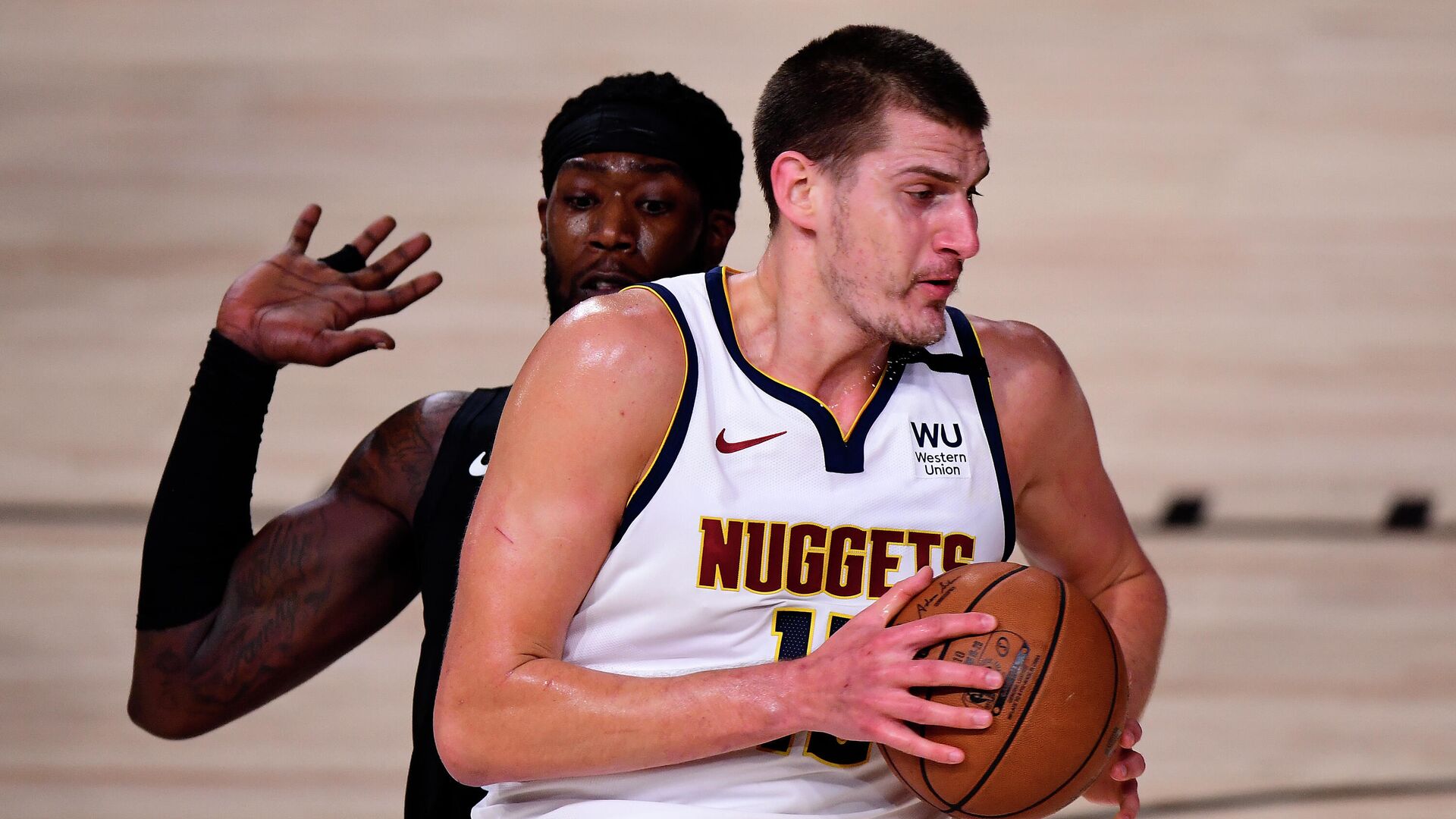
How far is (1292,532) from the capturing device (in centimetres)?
500

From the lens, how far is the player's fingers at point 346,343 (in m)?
2.61

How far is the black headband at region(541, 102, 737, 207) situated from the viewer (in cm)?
282

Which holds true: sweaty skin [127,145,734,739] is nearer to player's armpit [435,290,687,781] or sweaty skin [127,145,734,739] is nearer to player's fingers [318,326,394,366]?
player's fingers [318,326,394,366]

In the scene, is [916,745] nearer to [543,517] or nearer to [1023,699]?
[1023,699]

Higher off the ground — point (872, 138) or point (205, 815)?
A: point (872, 138)

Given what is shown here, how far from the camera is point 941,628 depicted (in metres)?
1.76

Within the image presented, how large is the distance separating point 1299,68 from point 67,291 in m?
4.68

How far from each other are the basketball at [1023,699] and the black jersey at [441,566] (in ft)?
2.83

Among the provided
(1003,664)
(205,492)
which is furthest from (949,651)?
(205,492)

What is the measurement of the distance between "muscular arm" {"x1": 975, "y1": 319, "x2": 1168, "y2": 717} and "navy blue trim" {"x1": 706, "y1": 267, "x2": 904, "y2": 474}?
0.80 feet

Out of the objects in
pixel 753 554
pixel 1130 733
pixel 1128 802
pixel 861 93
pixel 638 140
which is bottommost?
pixel 1128 802

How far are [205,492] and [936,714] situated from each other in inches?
55.4

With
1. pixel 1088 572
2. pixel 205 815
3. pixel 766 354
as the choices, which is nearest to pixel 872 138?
pixel 766 354

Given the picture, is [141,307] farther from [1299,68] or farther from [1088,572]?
[1299,68]
